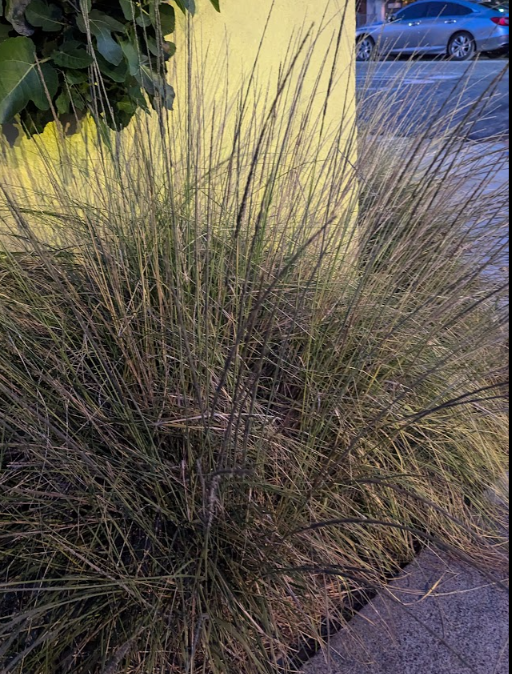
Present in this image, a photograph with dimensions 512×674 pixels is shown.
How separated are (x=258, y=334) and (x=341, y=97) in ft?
6.97

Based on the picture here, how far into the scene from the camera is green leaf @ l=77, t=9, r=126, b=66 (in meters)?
2.31

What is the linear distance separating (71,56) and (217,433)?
4.71 ft

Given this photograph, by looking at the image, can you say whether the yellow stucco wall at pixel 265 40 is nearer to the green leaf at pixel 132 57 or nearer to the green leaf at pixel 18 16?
the green leaf at pixel 132 57

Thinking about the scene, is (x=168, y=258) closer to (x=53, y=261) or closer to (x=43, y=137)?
(x=53, y=261)

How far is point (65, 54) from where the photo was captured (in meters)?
2.33

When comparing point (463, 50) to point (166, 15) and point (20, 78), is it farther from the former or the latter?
point (20, 78)

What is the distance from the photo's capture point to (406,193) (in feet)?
9.18

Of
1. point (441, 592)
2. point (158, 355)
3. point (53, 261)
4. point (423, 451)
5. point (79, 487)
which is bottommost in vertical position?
point (441, 592)

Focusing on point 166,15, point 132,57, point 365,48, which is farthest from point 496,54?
point 132,57

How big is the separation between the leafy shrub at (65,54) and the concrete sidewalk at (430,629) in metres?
1.71

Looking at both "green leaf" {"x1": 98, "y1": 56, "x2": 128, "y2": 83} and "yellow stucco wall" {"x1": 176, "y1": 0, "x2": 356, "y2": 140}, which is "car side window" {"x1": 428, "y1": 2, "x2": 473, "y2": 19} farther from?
"green leaf" {"x1": 98, "y1": 56, "x2": 128, "y2": 83}

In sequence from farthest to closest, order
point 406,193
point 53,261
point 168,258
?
point 406,193 < point 53,261 < point 168,258

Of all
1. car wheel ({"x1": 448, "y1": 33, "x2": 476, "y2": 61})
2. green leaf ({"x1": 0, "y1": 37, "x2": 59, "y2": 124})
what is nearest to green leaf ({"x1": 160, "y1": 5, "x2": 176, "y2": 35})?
green leaf ({"x1": 0, "y1": 37, "x2": 59, "y2": 124})

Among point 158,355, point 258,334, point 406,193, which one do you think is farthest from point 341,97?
point 158,355
